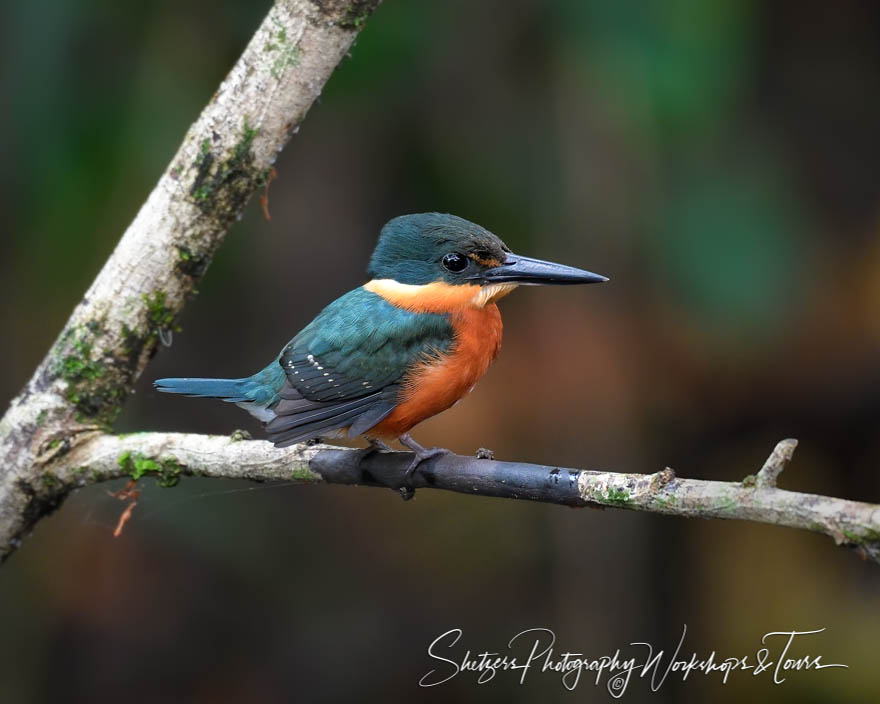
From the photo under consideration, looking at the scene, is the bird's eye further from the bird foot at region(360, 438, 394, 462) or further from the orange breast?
the bird foot at region(360, 438, 394, 462)

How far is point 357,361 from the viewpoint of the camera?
2.74 m

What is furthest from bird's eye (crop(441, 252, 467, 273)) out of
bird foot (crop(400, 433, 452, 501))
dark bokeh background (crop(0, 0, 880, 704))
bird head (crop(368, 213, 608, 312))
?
dark bokeh background (crop(0, 0, 880, 704))

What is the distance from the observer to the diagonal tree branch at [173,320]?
2.64 metres

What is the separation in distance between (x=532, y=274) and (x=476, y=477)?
64cm

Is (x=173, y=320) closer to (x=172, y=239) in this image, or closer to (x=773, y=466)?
(x=172, y=239)

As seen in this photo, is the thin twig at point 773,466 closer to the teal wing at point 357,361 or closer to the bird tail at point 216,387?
the teal wing at point 357,361

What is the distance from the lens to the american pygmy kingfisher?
106 inches

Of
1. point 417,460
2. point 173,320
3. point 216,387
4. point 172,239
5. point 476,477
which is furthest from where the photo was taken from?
point 216,387

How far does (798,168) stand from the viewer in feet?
17.5

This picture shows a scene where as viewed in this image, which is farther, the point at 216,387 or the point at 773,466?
the point at 216,387

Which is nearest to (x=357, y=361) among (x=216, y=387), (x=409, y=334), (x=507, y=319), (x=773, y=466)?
(x=409, y=334)

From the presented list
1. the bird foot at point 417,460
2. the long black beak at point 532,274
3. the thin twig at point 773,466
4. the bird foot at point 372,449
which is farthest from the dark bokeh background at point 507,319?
the thin twig at point 773,466

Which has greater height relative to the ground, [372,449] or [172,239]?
[172,239]

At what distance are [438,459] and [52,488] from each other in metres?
1.16
